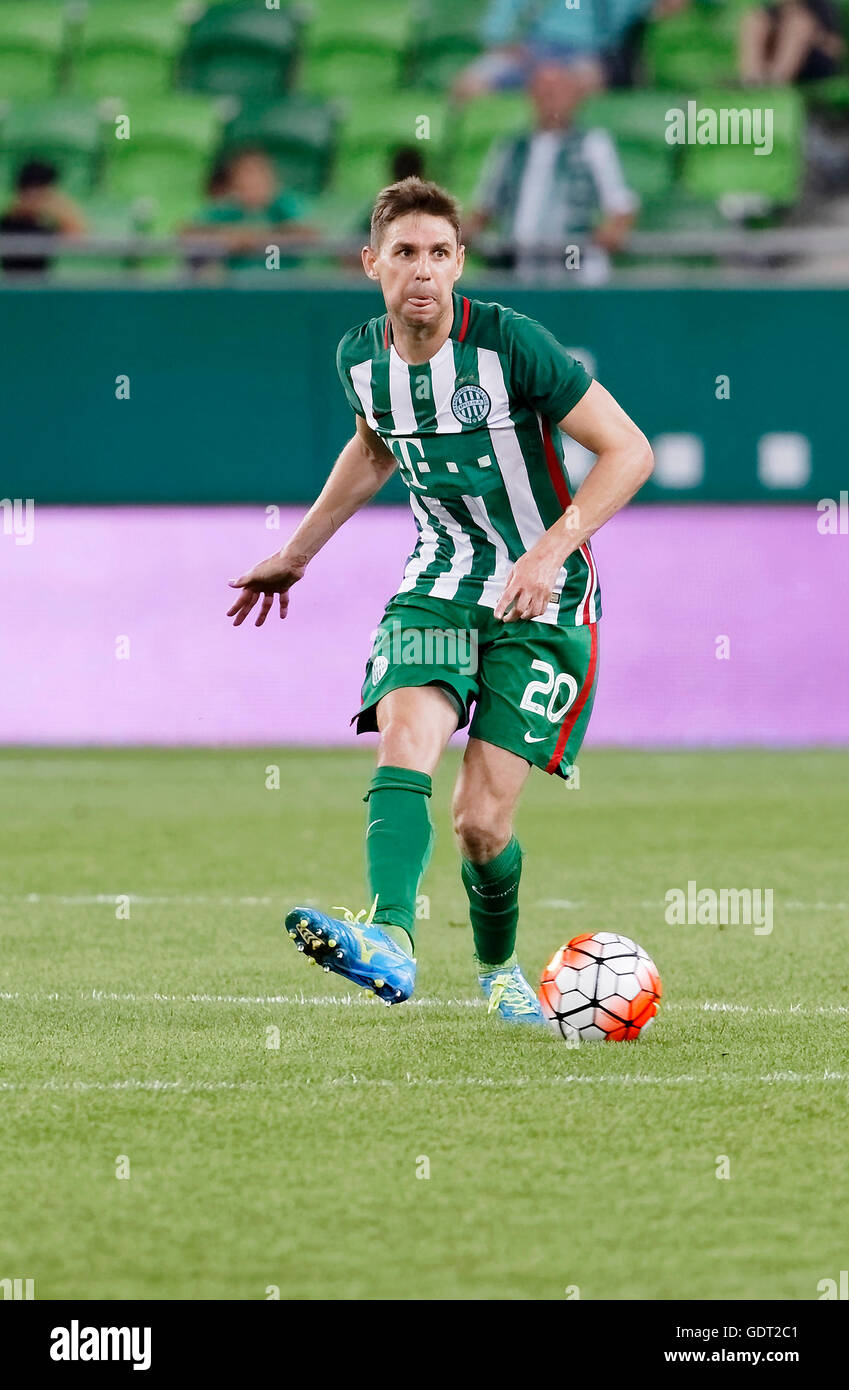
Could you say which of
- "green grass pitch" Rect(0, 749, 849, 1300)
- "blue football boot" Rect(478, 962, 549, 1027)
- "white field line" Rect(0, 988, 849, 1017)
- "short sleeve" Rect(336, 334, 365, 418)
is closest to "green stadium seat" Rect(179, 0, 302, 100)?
"green grass pitch" Rect(0, 749, 849, 1300)

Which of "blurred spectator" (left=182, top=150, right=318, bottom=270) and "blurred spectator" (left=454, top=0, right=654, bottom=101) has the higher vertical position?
"blurred spectator" (left=454, top=0, right=654, bottom=101)

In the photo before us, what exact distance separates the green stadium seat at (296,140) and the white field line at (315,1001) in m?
10.9

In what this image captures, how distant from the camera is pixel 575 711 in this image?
5453 mm

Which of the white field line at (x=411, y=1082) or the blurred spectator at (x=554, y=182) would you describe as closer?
the white field line at (x=411, y=1082)

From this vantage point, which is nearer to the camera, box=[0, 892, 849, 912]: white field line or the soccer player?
the soccer player

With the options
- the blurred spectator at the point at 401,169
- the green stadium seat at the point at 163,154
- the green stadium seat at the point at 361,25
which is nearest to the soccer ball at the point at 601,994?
the blurred spectator at the point at 401,169

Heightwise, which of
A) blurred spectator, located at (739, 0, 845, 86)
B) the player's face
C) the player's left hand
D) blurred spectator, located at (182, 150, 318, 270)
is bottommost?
the player's left hand

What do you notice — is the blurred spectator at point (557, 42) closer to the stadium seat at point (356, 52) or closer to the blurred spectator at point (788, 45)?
the blurred spectator at point (788, 45)

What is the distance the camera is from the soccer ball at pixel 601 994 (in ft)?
17.0

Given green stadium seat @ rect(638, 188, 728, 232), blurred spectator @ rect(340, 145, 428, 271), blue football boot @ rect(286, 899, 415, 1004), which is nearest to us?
blue football boot @ rect(286, 899, 415, 1004)

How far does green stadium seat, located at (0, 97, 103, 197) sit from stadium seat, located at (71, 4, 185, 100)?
1058 mm

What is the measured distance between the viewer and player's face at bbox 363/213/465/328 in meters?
5.10

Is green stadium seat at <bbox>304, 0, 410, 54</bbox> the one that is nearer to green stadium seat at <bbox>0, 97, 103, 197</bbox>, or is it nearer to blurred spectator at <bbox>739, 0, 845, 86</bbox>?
green stadium seat at <bbox>0, 97, 103, 197</bbox>

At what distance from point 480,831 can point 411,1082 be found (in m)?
0.81
